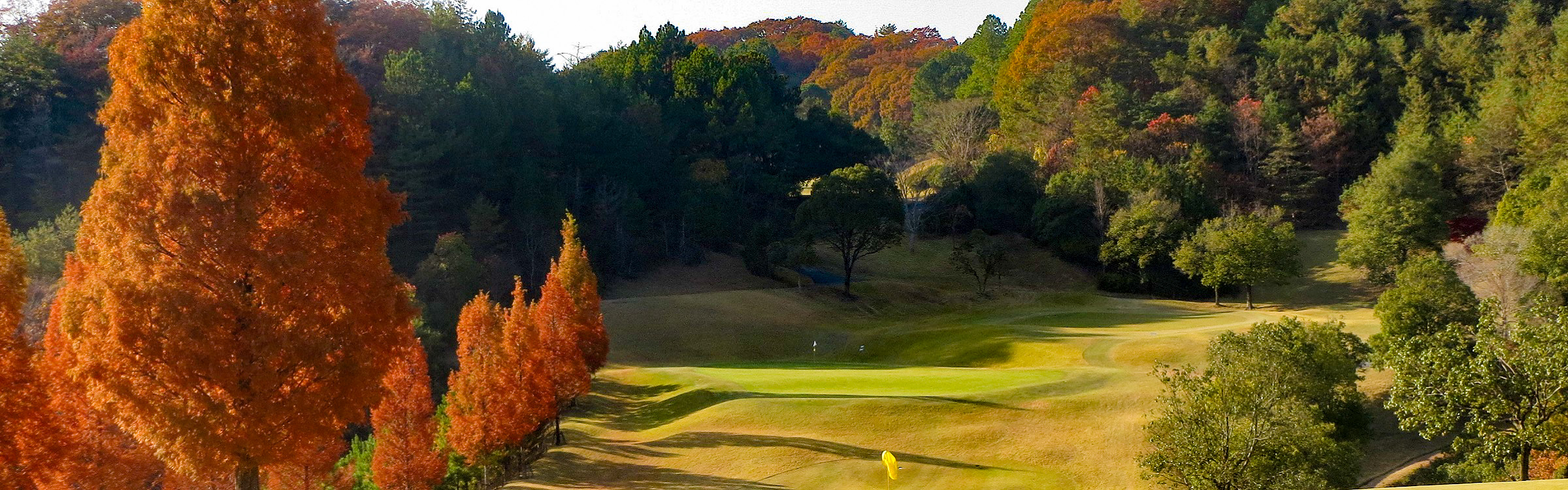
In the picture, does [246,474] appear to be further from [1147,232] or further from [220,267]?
[1147,232]

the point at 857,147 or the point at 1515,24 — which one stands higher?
the point at 1515,24

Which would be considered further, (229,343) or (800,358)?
(800,358)

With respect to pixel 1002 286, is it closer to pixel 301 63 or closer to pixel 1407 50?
pixel 1407 50

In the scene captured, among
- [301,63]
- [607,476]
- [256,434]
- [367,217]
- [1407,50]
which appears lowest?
[607,476]

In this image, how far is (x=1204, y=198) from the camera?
63094 millimetres

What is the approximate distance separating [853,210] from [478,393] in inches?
1365

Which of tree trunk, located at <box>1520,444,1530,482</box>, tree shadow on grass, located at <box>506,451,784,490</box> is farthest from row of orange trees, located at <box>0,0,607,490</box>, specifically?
tree trunk, located at <box>1520,444,1530,482</box>

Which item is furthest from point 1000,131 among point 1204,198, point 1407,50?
point 1407,50

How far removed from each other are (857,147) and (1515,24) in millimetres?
44355

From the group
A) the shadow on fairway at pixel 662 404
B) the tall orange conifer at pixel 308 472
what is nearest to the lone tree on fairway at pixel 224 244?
the tall orange conifer at pixel 308 472

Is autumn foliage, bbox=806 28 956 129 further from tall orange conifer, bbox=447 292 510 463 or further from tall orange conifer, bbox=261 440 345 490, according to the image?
tall orange conifer, bbox=261 440 345 490

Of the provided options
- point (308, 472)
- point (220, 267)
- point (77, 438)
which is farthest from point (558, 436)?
point (220, 267)

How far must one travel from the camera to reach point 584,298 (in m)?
31.7

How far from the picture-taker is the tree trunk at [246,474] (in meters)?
10.5
